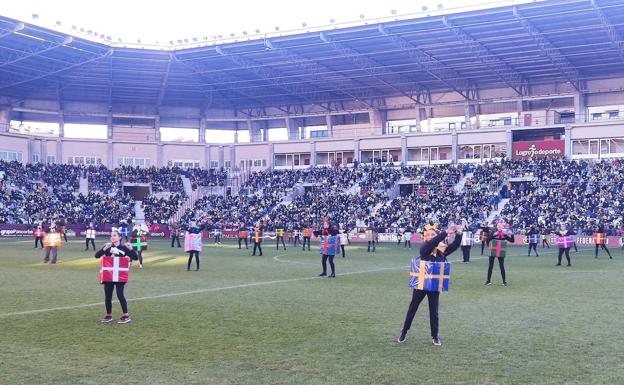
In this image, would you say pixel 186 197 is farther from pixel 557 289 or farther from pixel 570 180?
pixel 557 289

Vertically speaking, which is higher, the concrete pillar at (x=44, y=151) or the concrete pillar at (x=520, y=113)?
the concrete pillar at (x=520, y=113)

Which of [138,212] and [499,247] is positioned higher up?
[138,212]

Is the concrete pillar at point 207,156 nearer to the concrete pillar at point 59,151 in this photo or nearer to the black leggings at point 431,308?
the concrete pillar at point 59,151

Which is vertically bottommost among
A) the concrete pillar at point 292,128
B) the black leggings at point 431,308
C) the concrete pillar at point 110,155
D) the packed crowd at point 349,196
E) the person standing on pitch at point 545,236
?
the person standing on pitch at point 545,236

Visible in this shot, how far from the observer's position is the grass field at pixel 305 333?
9.73m

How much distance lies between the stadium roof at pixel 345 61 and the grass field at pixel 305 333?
37.1 metres

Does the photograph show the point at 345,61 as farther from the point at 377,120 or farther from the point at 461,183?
the point at 461,183

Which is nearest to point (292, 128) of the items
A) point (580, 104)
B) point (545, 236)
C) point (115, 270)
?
point (580, 104)

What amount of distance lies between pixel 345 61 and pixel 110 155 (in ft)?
110

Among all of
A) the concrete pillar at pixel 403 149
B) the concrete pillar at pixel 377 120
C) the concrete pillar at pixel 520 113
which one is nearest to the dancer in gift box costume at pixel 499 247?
the concrete pillar at pixel 520 113

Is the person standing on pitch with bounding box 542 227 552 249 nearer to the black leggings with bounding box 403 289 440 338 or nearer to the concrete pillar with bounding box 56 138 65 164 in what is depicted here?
the black leggings with bounding box 403 289 440 338

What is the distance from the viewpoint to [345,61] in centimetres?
6731

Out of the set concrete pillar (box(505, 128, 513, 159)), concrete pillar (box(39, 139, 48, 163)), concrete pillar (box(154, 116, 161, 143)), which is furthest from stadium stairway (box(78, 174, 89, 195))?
concrete pillar (box(505, 128, 513, 159))

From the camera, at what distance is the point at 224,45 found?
66.1 meters
